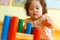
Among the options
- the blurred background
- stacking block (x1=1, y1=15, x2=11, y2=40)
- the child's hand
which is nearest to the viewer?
stacking block (x1=1, y1=15, x2=11, y2=40)

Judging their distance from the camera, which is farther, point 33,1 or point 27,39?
point 33,1

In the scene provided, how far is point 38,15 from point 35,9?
0.04 meters

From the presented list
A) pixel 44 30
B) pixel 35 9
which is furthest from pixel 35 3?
pixel 44 30

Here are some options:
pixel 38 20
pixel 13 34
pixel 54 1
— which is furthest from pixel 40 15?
pixel 13 34

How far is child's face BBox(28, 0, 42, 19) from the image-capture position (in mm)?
774

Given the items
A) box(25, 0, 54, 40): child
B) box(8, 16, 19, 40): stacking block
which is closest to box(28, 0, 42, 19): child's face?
box(25, 0, 54, 40): child

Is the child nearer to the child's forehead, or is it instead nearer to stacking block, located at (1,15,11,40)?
the child's forehead

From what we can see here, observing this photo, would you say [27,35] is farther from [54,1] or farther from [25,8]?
[54,1]

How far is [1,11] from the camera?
33.4 inches

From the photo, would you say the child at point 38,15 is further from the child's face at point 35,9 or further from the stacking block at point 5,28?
the stacking block at point 5,28

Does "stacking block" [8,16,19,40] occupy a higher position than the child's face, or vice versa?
the child's face

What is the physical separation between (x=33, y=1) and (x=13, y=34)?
0.29 m

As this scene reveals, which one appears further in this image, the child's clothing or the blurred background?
the blurred background

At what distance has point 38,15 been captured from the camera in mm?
781
